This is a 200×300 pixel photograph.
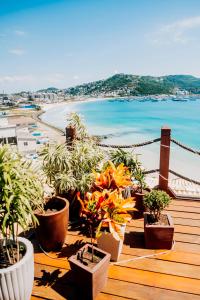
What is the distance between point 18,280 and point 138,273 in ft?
4.51

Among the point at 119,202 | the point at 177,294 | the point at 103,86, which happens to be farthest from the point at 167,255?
the point at 103,86

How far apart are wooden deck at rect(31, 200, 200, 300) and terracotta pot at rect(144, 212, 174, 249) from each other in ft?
0.35

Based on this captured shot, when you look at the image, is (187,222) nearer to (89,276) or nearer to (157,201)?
(157,201)

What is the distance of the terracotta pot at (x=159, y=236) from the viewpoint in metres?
3.08

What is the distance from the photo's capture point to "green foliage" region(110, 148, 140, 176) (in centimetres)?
398

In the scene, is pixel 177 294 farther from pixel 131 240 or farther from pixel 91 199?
pixel 91 199

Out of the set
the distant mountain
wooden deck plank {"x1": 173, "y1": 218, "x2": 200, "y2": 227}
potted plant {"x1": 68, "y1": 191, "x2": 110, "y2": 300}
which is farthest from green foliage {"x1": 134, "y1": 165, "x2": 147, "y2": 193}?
the distant mountain

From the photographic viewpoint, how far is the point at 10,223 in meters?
2.08

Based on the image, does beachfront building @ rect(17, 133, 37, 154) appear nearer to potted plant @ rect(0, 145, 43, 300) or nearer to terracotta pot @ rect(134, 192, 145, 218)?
terracotta pot @ rect(134, 192, 145, 218)

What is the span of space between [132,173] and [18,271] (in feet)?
7.93

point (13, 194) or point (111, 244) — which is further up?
point (13, 194)

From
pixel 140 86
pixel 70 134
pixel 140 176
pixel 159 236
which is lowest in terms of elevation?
pixel 159 236

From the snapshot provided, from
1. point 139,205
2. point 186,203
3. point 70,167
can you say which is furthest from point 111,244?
point 186,203

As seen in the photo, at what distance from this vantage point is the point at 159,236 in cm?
312
